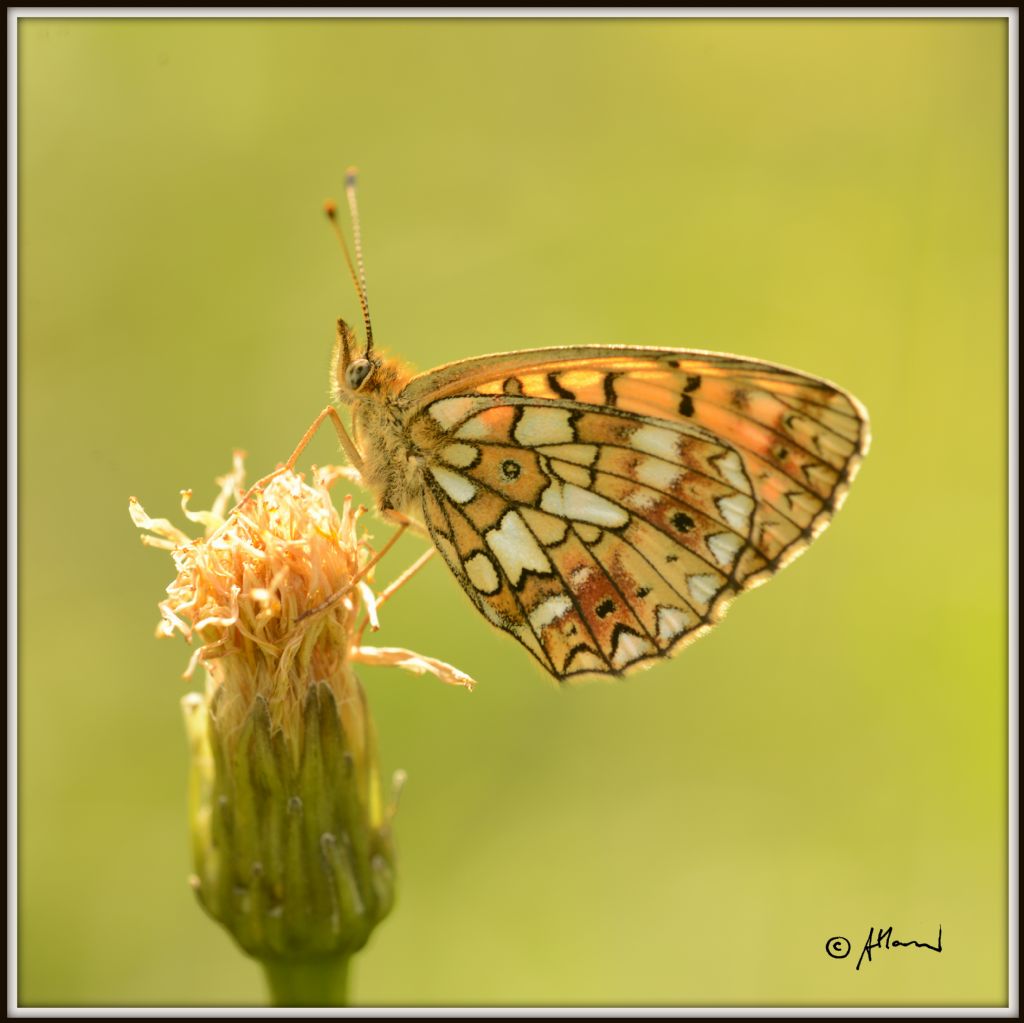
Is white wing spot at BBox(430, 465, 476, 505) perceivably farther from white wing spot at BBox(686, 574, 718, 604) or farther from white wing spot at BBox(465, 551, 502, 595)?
white wing spot at BBox(686, 574, 718, 604)

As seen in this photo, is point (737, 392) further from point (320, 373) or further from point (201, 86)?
point (201, 86)

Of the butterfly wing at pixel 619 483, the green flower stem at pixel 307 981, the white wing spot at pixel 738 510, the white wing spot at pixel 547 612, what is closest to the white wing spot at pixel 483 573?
the butterfly wing at pixel 619 483

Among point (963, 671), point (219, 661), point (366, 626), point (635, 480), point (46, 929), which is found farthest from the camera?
point (963, 671)

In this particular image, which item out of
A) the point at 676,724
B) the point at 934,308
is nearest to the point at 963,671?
the point at 676,724

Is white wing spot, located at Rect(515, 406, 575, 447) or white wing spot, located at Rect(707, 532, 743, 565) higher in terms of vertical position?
white wing spot, located at Rect(515, 406, 575, 447)

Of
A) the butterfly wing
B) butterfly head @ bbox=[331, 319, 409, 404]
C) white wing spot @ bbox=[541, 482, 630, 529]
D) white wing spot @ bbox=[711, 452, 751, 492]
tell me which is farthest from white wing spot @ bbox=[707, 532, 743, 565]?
butterfly head @ bbox=[331, 319, 409, 404]

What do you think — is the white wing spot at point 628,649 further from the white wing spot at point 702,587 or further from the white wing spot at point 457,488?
the white wing spot at point 457,488
